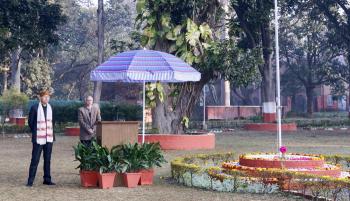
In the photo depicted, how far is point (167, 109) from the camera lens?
2250cm

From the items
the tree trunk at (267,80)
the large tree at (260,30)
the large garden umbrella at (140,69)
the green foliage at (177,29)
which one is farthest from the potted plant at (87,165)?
the tree trunk at (267,80)

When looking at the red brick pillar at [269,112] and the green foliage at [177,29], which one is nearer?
the green foliage at [177,29]

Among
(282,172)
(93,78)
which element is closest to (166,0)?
(93,78)

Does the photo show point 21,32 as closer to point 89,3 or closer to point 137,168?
point 137,168

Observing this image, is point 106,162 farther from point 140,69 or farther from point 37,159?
point 140,69

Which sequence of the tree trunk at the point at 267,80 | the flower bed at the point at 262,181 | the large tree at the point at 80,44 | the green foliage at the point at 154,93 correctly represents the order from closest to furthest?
1. the flower bed at the point at 262,181
2. the green foliage at the point at 154,93
3. the tree trunk at the point at 267,80
4. the large tree at the point at 80,44

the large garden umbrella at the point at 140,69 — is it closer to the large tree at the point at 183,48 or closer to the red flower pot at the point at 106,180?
the red flower pot at the point at 106,180

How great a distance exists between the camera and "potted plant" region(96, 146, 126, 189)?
1123cm

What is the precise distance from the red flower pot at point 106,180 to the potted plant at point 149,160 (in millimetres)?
635

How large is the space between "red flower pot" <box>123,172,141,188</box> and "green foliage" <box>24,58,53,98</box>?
131 feet

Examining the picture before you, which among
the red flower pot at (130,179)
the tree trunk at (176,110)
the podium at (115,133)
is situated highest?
the tree trunk at (176,110)

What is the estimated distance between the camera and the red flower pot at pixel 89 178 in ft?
37.8

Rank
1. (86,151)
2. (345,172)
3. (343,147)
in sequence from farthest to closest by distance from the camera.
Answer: (343,147), (345,172), (86,151)

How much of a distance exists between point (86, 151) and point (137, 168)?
3.26 feet
